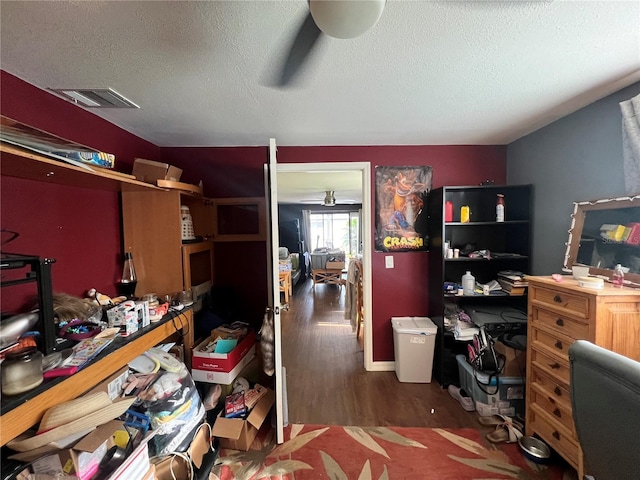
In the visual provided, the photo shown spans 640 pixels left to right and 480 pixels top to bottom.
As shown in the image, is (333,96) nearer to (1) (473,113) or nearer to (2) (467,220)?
(1) (473,113)

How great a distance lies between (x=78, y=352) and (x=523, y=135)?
11.2ft

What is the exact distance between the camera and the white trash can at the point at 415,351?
2342 mm

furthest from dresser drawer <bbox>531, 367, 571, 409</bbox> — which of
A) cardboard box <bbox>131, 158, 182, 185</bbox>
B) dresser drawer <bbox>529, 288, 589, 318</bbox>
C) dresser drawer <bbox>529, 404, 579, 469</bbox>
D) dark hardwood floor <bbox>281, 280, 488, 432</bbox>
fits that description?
cardboard box <bbox>131, 158, 182, 185</bbox>

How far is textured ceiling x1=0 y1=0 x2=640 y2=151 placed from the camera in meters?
0.96

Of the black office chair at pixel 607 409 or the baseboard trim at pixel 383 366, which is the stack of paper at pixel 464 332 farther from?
the black office chair at pixel 607 409

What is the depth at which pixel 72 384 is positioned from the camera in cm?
99

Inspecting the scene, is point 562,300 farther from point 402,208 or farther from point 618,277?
point 402,208

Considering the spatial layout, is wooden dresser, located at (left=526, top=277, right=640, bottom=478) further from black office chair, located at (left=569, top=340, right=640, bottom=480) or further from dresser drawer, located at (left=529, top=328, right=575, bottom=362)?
black office chair, located at (left=569, top=340, right=640, bottom=480)

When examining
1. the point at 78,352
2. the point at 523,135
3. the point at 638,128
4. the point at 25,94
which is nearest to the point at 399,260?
the point at 523,135

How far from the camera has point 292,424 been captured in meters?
1.89

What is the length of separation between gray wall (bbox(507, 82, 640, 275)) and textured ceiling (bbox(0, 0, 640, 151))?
0.42 ft

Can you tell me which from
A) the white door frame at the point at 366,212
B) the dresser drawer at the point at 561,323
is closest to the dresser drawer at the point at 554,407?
the dresser drawer at the point at 561,323

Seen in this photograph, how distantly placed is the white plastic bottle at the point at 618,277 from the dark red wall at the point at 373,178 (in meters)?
1.29

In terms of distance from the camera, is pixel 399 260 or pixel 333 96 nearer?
pixel 333 96
